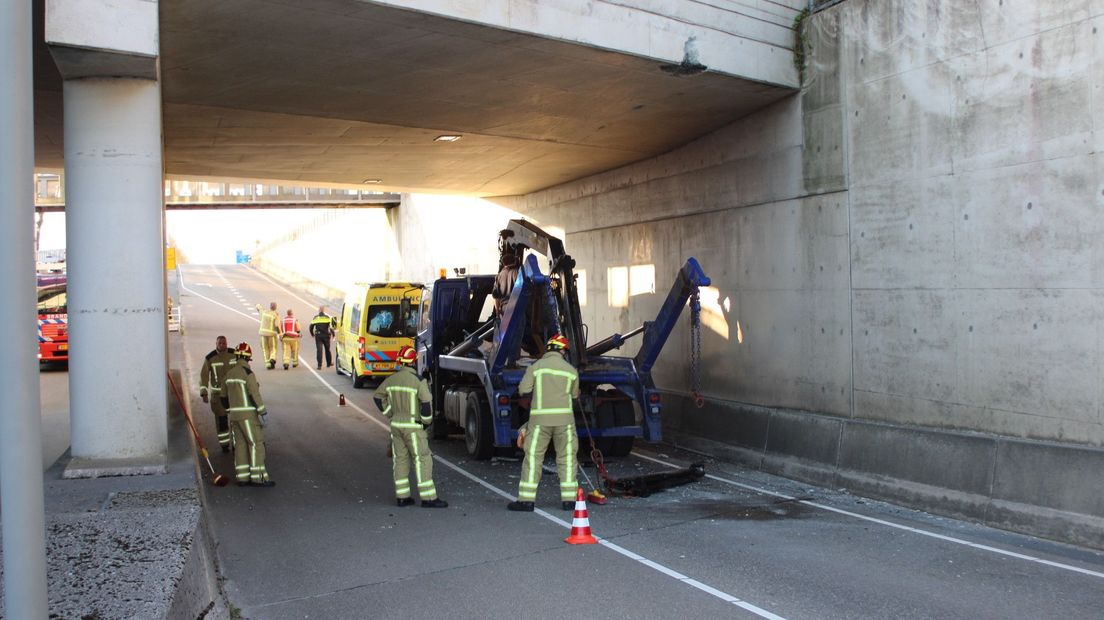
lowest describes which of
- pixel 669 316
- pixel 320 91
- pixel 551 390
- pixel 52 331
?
pixel 551 390

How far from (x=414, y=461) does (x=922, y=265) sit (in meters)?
6.02

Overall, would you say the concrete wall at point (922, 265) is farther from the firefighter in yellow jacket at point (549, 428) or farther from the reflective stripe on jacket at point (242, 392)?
the reflective stripe on jacket at point (242, 392)

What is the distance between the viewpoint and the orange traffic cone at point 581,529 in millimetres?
8320

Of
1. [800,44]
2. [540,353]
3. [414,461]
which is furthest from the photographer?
[540,353]

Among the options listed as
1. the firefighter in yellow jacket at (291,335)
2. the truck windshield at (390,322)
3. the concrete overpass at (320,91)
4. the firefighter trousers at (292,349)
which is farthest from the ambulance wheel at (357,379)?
the concrete overpass at (320,91)

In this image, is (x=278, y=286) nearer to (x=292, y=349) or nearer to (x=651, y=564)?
(x=292, y=349)

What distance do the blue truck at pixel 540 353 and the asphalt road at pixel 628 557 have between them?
0.95m

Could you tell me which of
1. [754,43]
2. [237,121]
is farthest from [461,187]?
[754,43]

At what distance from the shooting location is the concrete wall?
28.4ft

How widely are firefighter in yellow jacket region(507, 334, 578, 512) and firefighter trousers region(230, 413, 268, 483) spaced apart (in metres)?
3.34

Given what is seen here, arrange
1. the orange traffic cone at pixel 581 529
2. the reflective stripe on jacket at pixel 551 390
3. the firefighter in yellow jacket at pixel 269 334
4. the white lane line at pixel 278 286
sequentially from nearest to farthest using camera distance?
the orange traffic cone at pixel 581 529
the reflective stripe on jacket at pixel 551 390
the firefighter in yellow jacket at pixel 269 334
the white lane line at pixel 278 286

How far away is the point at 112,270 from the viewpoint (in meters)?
9.21

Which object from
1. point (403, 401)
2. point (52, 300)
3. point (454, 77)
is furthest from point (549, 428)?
point (52, 300)

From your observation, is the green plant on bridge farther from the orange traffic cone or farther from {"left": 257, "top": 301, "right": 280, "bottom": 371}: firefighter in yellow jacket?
{"left": 257, "top": 301, "right": 280, "bottom": 371}: firefighter in yellow jacket
